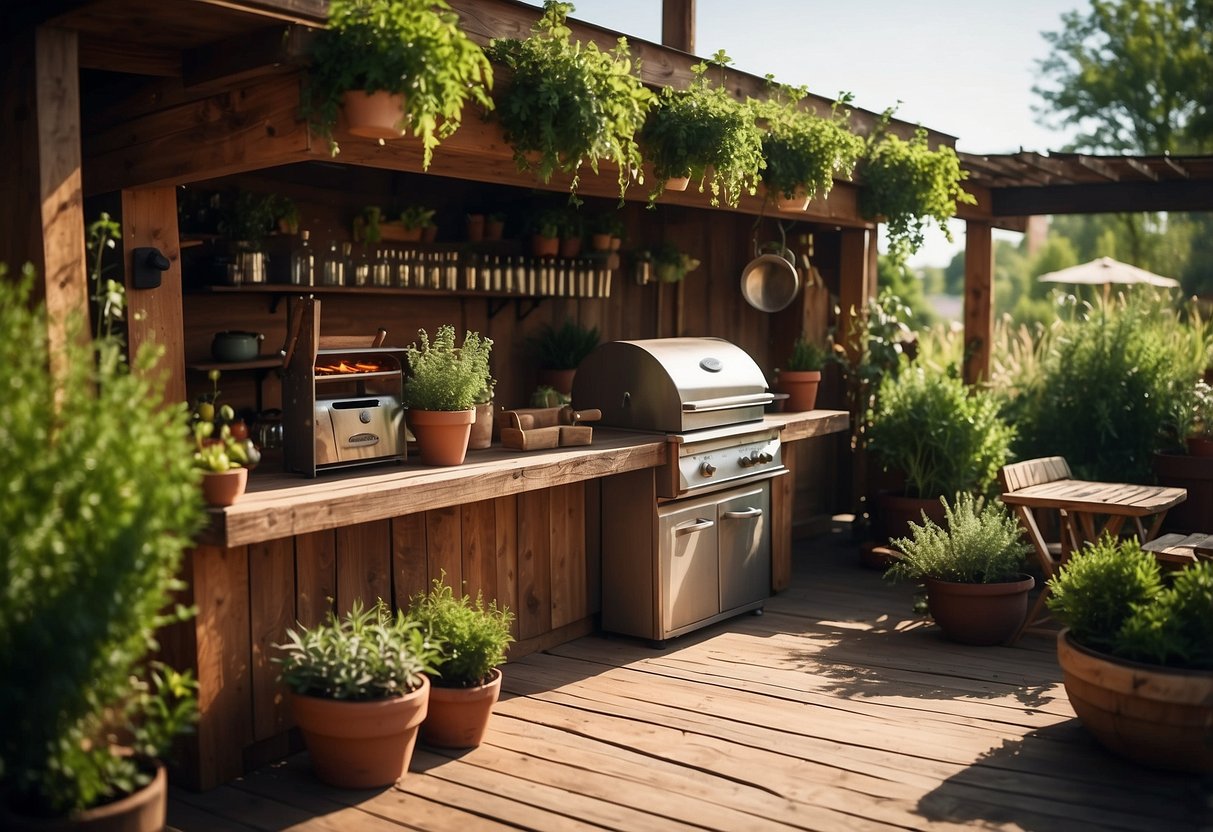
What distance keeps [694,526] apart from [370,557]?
1.70 m

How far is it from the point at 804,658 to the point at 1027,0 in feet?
80.5

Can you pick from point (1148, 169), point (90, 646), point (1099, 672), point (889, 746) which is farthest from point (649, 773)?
point (1148, 169)

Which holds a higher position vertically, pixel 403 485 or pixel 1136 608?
pixel 403 485

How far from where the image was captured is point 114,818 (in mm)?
2777

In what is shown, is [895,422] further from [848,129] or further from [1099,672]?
[1099,672]

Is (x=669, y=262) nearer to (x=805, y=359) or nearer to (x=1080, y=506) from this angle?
(x=805, y=359)

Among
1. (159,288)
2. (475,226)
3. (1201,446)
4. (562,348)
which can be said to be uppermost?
(475,226)

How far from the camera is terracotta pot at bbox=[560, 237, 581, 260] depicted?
6621 millimetres

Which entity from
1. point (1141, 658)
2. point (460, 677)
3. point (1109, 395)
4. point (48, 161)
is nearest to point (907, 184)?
point (1109, 395)

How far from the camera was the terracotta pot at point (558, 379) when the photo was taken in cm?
662

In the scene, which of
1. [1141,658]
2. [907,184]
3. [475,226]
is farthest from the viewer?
[907,184]

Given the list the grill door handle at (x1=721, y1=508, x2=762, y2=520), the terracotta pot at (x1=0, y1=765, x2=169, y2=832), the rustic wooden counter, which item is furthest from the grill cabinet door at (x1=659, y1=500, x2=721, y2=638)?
the terracotta pot at (x1=0, y1=765, x2=169, y2=832)

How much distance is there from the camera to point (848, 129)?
670 centimetres

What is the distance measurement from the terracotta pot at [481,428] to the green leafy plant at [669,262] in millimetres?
2452
